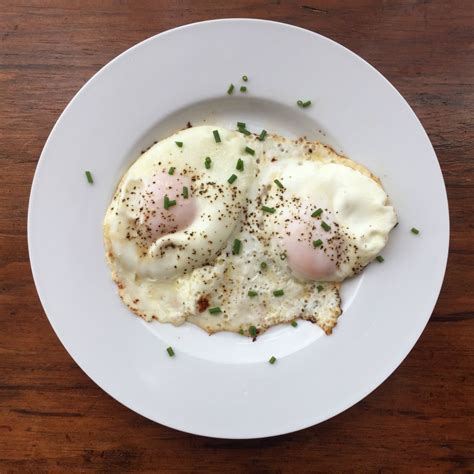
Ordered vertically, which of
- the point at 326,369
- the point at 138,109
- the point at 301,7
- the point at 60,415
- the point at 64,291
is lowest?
the point at 60,415

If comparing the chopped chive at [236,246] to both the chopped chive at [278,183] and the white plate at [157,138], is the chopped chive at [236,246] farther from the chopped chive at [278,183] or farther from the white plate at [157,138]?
the white plate at [157,138]

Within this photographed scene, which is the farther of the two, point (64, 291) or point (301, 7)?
point (301, 7)

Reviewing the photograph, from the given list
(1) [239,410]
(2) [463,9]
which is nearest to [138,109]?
(1) [239,410]

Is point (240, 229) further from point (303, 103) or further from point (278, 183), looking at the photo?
point (303, 103)

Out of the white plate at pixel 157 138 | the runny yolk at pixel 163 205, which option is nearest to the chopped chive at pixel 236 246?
the runny yolk at pixel 163 205

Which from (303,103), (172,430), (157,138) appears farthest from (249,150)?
(172,430)

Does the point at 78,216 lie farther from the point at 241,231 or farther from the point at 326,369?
the point at 326,369

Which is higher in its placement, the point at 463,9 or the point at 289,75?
the point at 463,9
